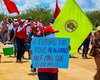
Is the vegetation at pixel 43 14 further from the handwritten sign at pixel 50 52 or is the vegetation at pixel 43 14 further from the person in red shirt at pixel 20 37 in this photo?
the handwritten sign at pixel 50 52

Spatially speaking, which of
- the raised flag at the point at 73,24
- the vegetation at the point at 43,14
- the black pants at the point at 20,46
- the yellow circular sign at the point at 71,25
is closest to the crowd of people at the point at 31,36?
the black pants at the point at 20,46

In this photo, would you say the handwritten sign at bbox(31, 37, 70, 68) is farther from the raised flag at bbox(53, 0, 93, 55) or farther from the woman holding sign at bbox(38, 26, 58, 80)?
the raised flag at bbox(53, 0, 93, 55)

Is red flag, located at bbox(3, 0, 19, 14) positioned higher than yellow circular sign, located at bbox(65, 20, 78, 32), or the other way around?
red flag, located at bbox(3, 0, 19, 14)

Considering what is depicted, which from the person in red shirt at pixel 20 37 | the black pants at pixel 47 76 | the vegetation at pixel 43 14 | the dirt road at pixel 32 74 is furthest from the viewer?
the vegetation at pixel 43 14

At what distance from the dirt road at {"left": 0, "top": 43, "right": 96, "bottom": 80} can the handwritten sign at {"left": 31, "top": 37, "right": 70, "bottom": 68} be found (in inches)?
165

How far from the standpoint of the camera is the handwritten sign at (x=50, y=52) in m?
8.30

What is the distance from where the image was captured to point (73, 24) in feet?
34.0

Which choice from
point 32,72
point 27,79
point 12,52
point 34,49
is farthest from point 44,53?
point 12,52

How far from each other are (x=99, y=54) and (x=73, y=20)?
1152 mm

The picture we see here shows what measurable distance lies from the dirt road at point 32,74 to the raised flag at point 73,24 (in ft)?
8.11

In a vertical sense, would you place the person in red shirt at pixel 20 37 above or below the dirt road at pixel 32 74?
above

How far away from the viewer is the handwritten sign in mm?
8297

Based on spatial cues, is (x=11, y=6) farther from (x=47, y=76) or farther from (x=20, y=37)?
(x=47, y=76)

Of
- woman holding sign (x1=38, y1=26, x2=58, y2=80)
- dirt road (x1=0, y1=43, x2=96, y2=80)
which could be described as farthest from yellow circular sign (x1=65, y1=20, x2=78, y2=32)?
dirt road (x1=0, y1=43, x2=96, y2=80)
